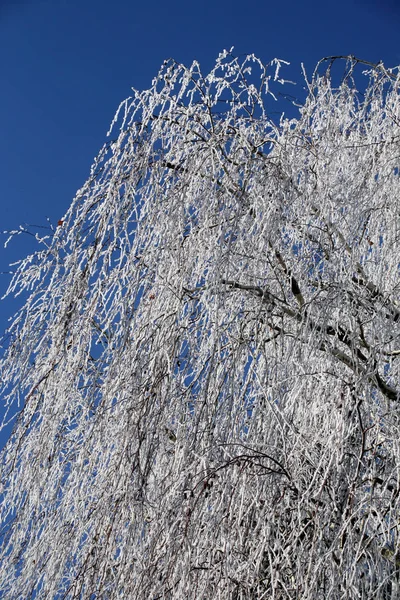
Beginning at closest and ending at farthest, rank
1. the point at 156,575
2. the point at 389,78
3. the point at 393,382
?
the point at 156,575
the point at 393,382
the point at 389,78

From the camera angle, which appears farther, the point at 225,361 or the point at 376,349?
the point at 225,361

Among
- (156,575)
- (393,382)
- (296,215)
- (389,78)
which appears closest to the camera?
(156,575)

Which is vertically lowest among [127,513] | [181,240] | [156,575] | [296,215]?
[156,575]

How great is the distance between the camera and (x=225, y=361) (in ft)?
7.34

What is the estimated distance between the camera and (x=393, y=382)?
2.64 meters

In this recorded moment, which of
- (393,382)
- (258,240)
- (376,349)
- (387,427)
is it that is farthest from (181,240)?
(393,382)

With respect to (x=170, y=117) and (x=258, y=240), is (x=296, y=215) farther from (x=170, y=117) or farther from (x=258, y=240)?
(x=170, y=117)

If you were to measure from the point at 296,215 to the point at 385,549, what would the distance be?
1.01 metres

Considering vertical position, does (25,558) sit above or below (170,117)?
below

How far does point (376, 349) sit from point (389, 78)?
1.30 meters

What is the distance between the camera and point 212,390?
205 centimetres

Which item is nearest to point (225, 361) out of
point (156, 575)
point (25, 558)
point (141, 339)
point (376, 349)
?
point (141, 339)

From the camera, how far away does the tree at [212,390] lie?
1933mm

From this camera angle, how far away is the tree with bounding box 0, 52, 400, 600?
1.93 metres
